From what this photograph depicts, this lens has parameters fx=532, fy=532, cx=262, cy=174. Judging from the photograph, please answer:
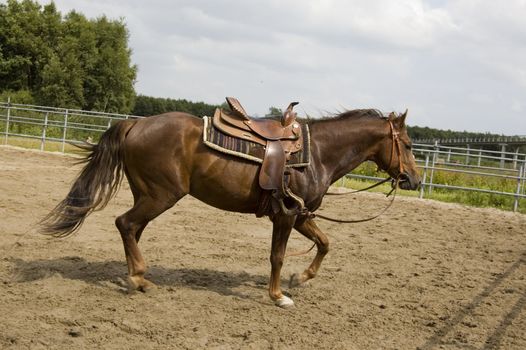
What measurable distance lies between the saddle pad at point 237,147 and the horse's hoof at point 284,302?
1.16 metres

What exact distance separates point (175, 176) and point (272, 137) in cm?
92

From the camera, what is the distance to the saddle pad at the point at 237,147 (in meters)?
4.64

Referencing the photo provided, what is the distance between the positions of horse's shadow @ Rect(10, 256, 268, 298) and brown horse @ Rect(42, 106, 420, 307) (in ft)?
1.38

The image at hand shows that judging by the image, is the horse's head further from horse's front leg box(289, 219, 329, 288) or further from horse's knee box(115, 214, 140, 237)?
horse's knee box(115, 214, 140, 237)

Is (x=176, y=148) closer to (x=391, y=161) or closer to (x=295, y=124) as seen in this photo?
(x=295, y=124)

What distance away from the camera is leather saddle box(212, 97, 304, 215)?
15.1ft

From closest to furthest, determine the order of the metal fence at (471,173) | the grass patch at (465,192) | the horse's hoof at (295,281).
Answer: the horse's hoof at (295,281) → the metal fence at (471,173) → the grass patch at (465,192)

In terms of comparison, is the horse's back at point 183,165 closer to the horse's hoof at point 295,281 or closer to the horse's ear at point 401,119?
the horse's hoof at point 295,281

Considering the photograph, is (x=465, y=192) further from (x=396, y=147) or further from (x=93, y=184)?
(x=93, y=184)

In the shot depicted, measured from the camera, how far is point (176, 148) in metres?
4.64

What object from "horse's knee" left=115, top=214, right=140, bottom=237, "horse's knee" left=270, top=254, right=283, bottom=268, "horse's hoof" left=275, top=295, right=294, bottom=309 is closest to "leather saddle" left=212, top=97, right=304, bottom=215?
"horse's knee" left=270, top=254, right=283, bottom=268

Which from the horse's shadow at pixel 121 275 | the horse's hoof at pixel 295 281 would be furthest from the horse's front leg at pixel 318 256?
the horse's shadow at pixel 121 275

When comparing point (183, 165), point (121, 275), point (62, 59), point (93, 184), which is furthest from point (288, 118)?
point (62, 59)

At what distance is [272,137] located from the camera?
15.5 ft
